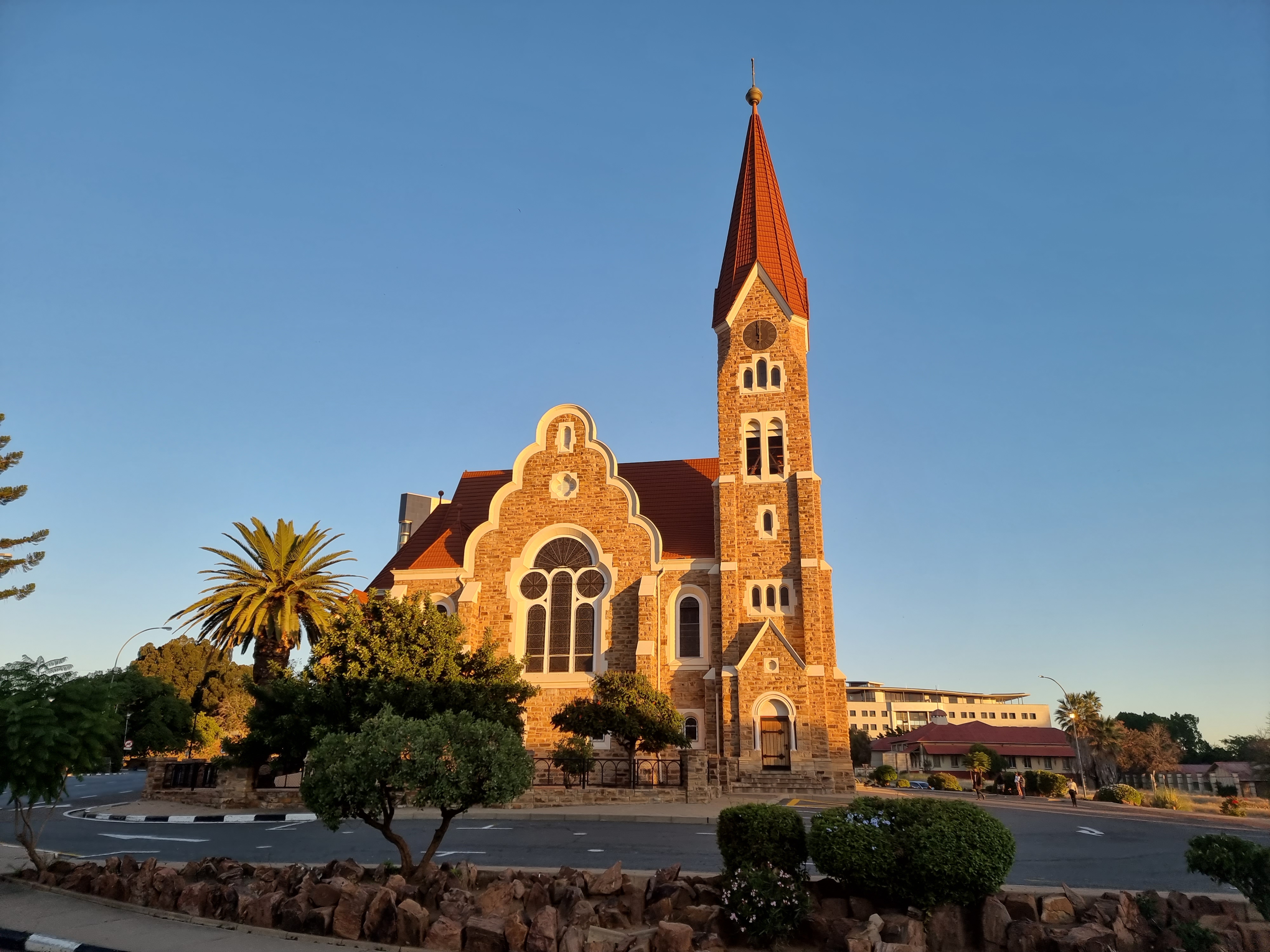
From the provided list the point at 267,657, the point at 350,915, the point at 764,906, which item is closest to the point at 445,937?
the point at 350,915

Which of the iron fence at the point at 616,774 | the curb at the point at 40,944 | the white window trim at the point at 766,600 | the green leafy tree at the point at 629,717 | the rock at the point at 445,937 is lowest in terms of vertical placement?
the curb at the point at 40,944

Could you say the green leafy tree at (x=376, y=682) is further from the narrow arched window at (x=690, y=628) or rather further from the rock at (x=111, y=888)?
the rock at (x=111, y=888)

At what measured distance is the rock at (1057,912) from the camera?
8039 mm

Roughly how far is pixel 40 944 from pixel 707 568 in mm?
28765

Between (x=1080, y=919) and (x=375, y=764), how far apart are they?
7.34m

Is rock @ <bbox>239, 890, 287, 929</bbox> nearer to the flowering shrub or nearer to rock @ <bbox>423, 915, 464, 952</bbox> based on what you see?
rock @ <bbox>423, 915, 464, 952</bbox>

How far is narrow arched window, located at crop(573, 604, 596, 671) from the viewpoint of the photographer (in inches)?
1371

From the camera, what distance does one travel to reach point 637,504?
3641 centimetres

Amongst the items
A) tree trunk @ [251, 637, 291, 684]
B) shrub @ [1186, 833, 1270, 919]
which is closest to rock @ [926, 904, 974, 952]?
shrub @ [1186, 833, 1270, 919]

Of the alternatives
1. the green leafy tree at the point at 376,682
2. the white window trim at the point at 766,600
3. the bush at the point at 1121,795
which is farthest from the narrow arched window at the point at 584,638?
the bush at the point at 1121,795

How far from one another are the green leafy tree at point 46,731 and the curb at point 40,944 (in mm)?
2681

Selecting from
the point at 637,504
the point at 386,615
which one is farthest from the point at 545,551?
the point at 386,615

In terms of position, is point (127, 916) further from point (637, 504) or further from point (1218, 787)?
point (1218, 787)

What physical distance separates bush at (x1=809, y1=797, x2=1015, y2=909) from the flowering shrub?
2606cm
